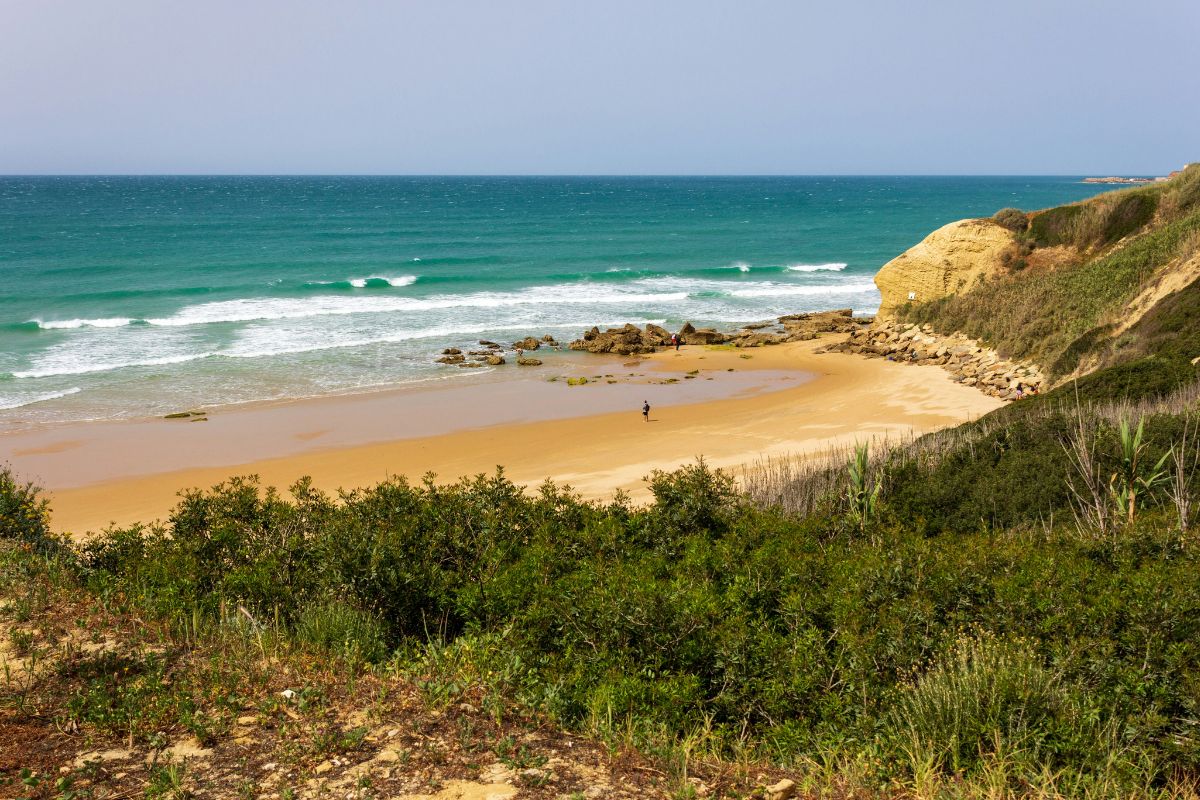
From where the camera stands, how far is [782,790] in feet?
17.9

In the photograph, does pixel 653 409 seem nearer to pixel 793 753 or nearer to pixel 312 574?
pixel 312 574

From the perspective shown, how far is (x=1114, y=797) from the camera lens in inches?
206

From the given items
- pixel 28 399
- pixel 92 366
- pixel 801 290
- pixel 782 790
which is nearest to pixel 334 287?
pixel 92 366

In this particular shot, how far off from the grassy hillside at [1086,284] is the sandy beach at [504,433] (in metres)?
3.01

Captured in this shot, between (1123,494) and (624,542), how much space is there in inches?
244

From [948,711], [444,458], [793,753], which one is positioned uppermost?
[948,711]

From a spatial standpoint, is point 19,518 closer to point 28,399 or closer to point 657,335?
point 28,399

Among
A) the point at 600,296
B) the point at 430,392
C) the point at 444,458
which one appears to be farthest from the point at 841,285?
the point at 444,458

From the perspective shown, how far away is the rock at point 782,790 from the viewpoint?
543 centimetres

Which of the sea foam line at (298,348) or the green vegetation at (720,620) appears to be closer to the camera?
the green vegetation at (720,620)

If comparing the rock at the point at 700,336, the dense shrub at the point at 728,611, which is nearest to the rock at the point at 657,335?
the rock at the point at 700,336

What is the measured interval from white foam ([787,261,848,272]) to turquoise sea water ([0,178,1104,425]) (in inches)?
10.4

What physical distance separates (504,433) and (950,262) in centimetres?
2266

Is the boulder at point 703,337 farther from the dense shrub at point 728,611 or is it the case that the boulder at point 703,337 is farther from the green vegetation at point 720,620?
the dense shrub at point 728,611
